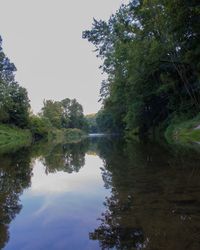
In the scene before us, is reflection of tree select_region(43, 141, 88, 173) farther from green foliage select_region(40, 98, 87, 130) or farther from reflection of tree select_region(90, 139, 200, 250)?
green foliage select_region(40, 98, 87, 130)

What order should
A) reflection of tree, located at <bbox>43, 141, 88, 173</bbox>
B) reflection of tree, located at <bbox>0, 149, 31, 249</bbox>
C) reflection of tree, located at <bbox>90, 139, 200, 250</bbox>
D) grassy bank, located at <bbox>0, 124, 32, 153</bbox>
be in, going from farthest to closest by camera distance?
1. grassy bank, located at <bbox>0, 124, 32, 153</bbox>
2. reflection of tree, located at <bbox>43, 141, 88, 173</bbox>
3. reflection of tree, located at <bbox>0, 149, 31, 249</bbox>
4. reflection of tree, located at <bbox>90, 139, 200, 250</bbox>

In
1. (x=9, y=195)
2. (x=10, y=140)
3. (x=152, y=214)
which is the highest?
(x=10, y=140)

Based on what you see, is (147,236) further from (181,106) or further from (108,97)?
(108,97)

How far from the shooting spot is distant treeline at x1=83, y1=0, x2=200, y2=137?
50.0 ft

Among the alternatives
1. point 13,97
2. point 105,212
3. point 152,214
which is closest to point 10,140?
point 13,97

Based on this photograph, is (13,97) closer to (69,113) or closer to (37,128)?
(37,128)

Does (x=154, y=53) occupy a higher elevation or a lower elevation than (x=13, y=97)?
lower

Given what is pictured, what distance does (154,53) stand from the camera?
2309 cm

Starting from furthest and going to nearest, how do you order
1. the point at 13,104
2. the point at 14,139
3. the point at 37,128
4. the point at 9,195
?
the point at 37,128 < the point at 13,104 < the point at 14,139 < the point at 9,195

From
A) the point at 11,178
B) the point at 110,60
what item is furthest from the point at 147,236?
the point at 110,60

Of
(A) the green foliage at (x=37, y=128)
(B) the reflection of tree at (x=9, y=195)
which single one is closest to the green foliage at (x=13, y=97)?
(A) the green foliage at (x=37, y=128)

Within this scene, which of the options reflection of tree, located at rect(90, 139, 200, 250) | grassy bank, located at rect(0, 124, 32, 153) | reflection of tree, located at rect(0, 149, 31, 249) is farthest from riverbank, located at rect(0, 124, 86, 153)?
reflection of tree, located at rect(90, 139, 200, 250)

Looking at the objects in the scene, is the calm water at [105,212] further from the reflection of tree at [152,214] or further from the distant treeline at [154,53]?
the distant treeline at [154,53]

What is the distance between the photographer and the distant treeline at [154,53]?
1523 centimetres
